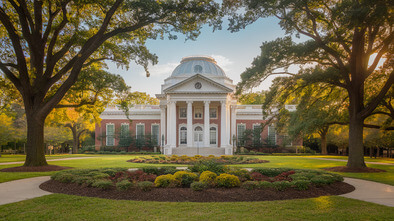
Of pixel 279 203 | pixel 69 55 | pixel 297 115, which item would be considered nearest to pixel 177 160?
pixel 297 115

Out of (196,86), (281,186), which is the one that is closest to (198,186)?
(281,186)

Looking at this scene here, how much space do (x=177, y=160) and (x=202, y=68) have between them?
27.1 meters

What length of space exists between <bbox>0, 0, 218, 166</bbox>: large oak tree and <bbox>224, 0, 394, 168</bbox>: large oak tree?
9.09 feet

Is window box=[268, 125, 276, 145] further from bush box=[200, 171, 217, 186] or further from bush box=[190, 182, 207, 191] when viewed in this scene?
bush box=[190, 182, 207, 191]

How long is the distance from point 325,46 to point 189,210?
1373 centimetres

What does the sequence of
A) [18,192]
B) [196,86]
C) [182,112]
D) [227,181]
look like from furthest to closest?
[182,112] → [196,86] → [18,192] → [227,181]

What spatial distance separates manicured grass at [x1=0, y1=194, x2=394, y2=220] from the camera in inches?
248

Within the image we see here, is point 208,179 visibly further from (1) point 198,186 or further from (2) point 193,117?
(2) point 193,117

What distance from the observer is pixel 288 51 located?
52.1ft

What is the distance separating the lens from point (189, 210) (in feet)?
22.3

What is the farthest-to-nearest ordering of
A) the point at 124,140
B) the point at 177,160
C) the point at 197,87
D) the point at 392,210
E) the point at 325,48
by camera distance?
the point at 124,140 → the point at 197,87 → the point at 177,160 → the point at 325,48 → the point at 392,210

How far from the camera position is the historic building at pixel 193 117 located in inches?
1559

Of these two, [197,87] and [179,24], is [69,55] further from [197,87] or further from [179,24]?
[197,87]

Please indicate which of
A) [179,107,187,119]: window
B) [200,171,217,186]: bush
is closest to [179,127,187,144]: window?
[179,107,187,119]: window
